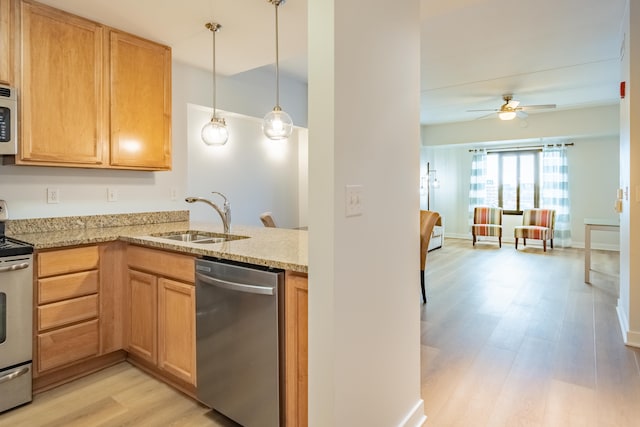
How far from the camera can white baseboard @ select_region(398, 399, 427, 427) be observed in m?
1.78

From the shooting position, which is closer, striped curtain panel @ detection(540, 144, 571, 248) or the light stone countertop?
the light stone countertop

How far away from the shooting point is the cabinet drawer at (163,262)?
202cm

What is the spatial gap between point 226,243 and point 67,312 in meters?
1.10

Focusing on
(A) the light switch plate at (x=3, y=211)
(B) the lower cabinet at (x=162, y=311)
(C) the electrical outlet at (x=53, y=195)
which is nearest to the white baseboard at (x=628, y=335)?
(B) the lower cabinet at (x=162, y=311)

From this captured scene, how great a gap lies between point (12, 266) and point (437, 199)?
332 inches

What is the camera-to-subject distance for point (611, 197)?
704cm

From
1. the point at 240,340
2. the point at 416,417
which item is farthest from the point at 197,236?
the point at 416,417

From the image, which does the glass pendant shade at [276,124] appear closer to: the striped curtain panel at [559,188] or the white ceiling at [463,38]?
the white ceiling at [463,38]

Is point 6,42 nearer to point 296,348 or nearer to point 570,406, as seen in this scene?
point 296,348

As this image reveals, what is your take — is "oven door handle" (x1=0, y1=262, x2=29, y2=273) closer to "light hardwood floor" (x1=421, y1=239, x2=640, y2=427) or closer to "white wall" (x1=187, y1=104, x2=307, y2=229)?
"white wall" (x1=187, y1=104, x2=307, y2=229)

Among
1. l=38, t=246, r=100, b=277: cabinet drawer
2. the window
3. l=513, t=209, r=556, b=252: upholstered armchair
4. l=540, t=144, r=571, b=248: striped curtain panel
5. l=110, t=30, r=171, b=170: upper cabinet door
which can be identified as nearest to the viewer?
l=38, t=246, r=100, b=277: cabinet drawer

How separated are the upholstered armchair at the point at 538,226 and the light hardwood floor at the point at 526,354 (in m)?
2.23

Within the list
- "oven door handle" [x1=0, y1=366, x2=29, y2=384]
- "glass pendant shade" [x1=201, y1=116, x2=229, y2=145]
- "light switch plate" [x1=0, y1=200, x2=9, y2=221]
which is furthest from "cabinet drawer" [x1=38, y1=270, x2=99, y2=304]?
"glass pendant shade" [x1=201, y1=116, x2=229, y2=145]

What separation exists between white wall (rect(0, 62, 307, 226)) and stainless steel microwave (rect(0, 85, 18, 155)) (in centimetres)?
34
